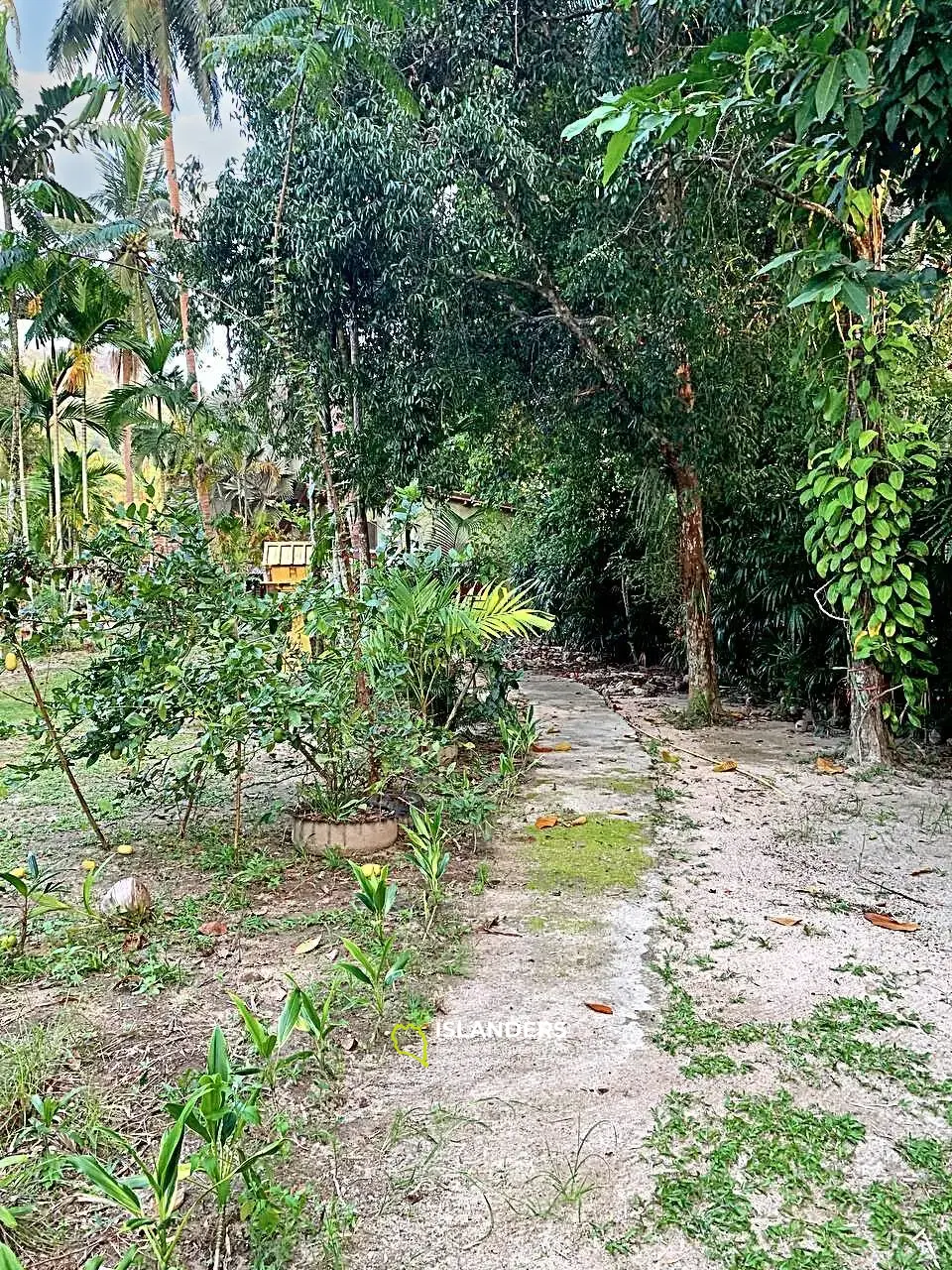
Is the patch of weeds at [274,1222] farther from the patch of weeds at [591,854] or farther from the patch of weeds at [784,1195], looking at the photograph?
the patch of weeds at [591,854]

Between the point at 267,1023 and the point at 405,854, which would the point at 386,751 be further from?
the point at 267,1023

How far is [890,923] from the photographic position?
2.57m

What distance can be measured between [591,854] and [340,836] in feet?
3.00

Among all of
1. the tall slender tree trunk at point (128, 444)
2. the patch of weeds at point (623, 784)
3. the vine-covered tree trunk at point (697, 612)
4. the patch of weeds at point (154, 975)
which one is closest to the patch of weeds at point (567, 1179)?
the patch of weeds at point (154, 975)

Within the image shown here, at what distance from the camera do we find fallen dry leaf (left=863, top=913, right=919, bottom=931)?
2543 mm

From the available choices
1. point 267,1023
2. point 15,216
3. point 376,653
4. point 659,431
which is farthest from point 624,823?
point 15,216

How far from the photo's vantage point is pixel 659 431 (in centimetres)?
512

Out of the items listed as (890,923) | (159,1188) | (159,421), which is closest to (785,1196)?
(159,1188)

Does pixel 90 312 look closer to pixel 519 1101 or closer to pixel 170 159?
pixel 170 159

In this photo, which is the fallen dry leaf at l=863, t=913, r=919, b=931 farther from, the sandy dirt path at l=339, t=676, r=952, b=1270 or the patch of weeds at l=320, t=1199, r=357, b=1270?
the patch of weeds at l=320, t=1199, r=357, b=1270

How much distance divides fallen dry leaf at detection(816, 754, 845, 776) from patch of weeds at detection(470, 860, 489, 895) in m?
2.07

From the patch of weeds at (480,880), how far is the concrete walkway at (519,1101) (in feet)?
0.10

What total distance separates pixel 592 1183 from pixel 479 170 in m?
4.29

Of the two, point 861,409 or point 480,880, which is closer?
point 480,880
